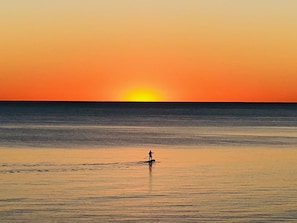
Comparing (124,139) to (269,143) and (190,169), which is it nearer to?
(269,143)

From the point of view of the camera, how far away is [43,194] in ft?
122

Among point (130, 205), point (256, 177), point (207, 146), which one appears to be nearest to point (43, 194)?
point (130, 205)

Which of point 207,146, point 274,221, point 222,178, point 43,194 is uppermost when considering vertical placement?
point 207,146

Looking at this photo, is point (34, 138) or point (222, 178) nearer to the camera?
point (222, 178)

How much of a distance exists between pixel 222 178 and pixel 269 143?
32.2 meters

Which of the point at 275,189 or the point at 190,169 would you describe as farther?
the point at 190,169

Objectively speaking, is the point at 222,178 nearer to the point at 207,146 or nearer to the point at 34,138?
the point at 207,146

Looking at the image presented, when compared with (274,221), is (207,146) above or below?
above

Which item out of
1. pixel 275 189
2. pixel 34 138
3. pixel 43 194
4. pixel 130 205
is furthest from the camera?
pixel 34 138

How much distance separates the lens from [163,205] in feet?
114

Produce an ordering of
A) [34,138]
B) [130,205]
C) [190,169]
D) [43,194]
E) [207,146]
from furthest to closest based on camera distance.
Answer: [34,138], [207,146], [190,169], [43,194], [130,205]

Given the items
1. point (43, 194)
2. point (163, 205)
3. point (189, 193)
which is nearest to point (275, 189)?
point (189, 193)

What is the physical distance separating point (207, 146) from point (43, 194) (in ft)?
117

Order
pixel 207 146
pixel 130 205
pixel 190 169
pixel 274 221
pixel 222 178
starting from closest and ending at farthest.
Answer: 1. pixel 274 221
2. pixel 130 205
3. pixel 222 178
4. pixel 190 169
5. pixel 207 146
